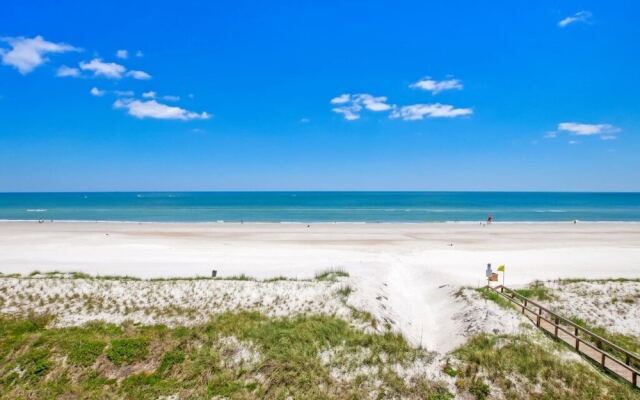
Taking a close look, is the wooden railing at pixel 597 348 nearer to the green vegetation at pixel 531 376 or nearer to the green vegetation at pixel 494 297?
the green vegetation at pixel 494 297

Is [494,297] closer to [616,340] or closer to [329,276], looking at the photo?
[616,340]

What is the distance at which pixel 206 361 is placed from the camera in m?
11.9

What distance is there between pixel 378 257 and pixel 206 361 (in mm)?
20168

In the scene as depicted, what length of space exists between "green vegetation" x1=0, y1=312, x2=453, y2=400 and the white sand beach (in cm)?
288

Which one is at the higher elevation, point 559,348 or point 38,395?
point 559,348

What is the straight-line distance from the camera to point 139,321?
15.1 metres

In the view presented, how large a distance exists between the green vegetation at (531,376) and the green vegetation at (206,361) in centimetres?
129

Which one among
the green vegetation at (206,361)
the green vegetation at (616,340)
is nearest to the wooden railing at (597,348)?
the green vegetation at (616,340)

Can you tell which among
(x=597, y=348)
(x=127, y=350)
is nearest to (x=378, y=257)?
(x=597, y=348)

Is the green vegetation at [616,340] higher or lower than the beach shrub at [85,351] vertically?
lower

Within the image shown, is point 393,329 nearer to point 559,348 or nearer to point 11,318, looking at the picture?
point 559,348

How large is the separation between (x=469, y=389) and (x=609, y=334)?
31.0 feet

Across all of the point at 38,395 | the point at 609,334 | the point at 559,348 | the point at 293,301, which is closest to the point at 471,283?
the point at 609,334

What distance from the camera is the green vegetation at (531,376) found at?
9812 millimetres
